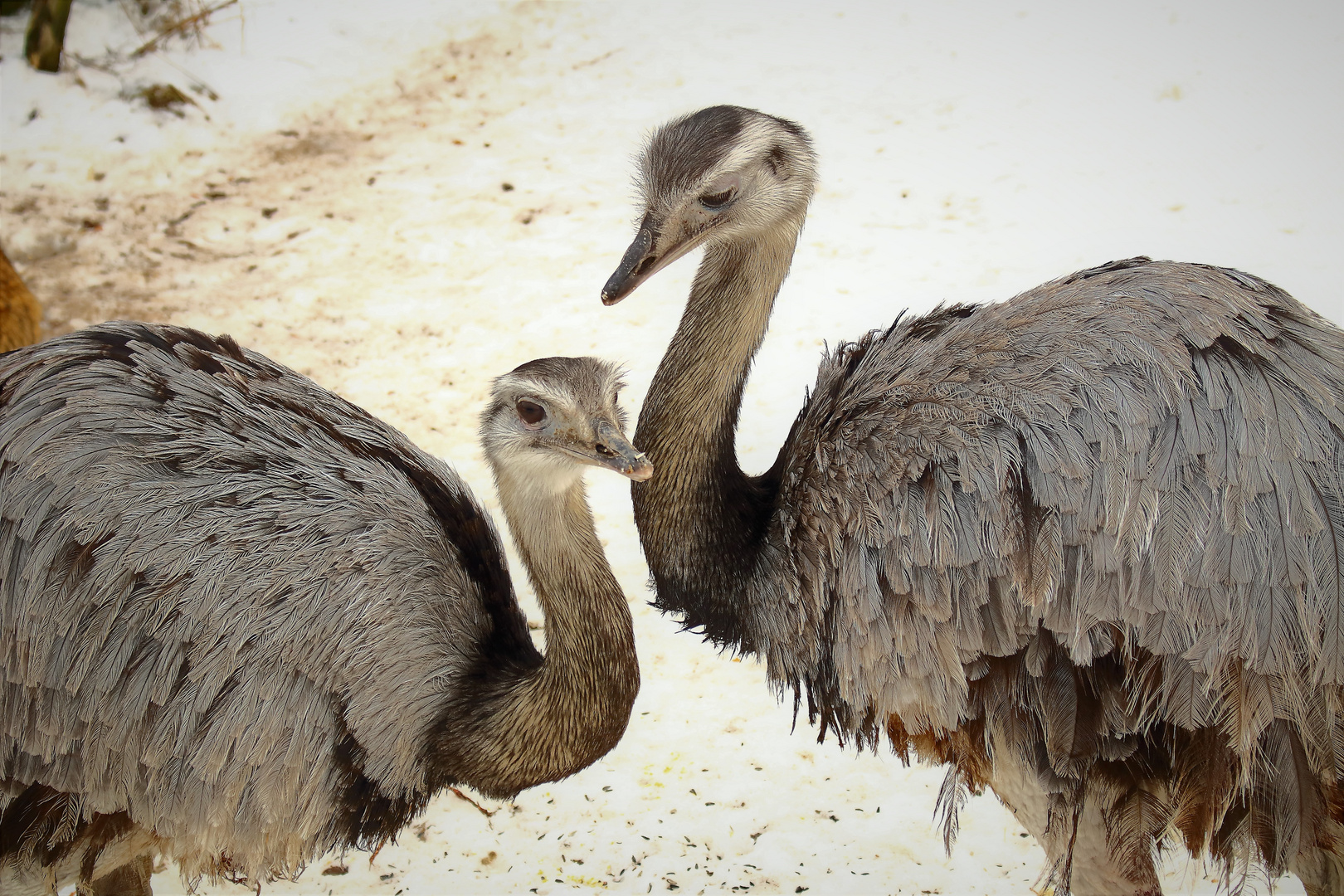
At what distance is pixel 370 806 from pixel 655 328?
297 cm

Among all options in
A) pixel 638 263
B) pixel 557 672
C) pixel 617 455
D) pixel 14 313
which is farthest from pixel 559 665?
pixel 14 313

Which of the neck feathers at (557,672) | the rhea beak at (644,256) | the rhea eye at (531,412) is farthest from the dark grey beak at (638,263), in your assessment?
the neck feathers at (557,672)

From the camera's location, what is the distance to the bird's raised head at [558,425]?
102 inches

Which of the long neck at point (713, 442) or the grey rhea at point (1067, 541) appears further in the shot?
the long neck at point (713, 442)

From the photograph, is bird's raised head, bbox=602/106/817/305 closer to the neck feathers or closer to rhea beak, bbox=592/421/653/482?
rhea beak, bbox=592/421/653/482

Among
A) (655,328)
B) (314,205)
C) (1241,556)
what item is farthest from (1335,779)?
(314,205)

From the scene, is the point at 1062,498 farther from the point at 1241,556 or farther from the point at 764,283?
the point at 764,283

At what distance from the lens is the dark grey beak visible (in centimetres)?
288

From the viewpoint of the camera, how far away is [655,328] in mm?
5223

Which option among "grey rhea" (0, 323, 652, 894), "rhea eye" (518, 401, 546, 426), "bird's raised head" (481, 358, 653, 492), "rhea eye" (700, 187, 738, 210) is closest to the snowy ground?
"grey rhea" (0, 323, 652, 894)

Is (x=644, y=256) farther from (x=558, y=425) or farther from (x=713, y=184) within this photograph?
(x=558, y=425)

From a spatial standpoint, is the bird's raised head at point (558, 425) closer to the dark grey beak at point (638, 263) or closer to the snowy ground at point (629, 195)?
the dark grey beak at point (638, 263)

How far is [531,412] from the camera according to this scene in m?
2.63

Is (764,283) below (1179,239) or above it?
below
